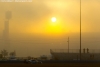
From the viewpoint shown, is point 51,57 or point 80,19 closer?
point 80,19

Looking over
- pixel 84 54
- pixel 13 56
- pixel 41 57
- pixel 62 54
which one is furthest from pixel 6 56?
pixel 84 54

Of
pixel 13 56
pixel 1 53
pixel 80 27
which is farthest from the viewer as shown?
pixel 1 53

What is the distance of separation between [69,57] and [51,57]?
12.0 feet

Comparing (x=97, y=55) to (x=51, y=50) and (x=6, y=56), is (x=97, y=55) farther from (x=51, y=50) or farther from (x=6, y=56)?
(x=6, y=56)

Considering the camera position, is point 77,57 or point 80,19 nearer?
point 80,19

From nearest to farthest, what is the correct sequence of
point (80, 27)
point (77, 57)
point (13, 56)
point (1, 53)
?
point (80, 27) < point (77, 57) < point (13, 56) < point (1, 53)

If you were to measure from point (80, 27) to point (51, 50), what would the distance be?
34.3 feet

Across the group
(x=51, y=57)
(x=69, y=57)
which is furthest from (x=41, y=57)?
(x=69, y=57)

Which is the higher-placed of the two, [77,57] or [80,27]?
[80,27]

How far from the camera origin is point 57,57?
173 ft

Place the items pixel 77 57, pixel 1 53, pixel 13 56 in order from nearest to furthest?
pixel 77 57 < pixel 13 56 < pixel 1 53

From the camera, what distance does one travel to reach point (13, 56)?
5603cm

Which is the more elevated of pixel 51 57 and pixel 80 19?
pixel 80 19

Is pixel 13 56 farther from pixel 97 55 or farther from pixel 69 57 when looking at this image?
pixel 97 55
